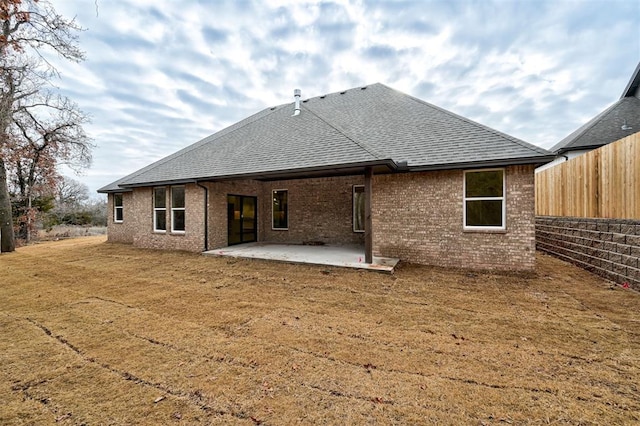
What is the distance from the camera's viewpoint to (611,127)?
559 inches

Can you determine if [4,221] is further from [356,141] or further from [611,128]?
[611,128]

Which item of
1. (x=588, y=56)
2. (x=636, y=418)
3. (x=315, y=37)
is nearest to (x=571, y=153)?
(x=588, y=56)

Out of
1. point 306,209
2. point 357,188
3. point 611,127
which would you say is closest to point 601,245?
point 357,188

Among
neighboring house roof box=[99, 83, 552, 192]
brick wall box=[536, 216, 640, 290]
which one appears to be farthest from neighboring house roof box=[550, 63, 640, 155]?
neighboring house roof box=[99, 83, 552, 192]

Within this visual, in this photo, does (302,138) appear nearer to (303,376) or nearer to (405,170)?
(405,170)

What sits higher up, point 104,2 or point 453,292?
point 104,2

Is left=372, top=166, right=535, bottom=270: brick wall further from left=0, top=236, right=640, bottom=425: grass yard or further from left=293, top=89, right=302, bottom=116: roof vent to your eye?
left=293, top=89, right=302, bottom=116: roof vent

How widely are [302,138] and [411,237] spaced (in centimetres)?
530

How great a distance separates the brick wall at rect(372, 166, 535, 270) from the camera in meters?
6.68

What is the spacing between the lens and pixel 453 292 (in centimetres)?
533

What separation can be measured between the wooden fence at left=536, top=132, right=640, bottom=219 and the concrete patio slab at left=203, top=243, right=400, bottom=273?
5.02 meters

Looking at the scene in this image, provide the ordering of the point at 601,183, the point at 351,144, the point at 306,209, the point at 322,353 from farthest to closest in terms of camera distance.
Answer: the point at 306,209 → the point at 351,144 → the point at 601,183 → the point at 322,353

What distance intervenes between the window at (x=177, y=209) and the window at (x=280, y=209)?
12.5 feet

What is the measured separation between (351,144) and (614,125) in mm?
16805
